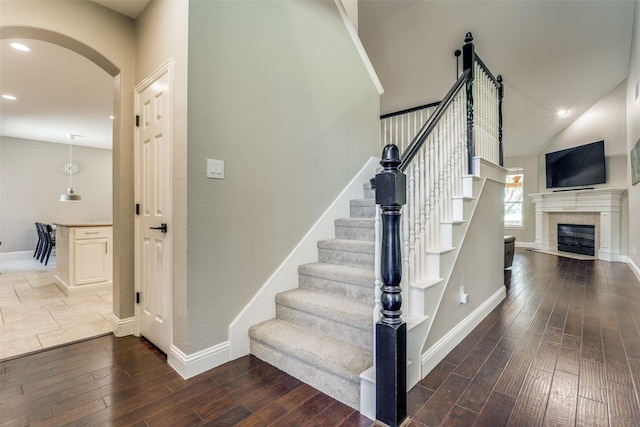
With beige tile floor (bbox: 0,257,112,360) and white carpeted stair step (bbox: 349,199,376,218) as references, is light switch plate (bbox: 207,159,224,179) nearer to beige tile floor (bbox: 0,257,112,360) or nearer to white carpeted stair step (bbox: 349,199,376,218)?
white carpeted stair step (bbox: 349,199,376,218)

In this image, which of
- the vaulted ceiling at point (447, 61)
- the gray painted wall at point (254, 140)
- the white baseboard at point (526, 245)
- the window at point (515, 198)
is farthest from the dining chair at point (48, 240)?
the white baseboard at point (526, 245)

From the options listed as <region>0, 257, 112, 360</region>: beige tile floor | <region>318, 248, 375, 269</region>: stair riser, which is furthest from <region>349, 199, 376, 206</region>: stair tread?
<region>0, 257, 112, 360</region>: beige tile floor

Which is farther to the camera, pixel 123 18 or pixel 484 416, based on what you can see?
pixel 123 18

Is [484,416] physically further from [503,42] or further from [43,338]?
[503,42]

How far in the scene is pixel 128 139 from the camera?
8.20ft

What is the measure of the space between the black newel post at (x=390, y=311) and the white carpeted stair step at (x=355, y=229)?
1.15m

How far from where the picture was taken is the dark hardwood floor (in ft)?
4.85

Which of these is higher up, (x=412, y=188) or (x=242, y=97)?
(x=242, y=97)

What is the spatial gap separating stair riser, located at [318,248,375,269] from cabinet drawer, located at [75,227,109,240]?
319 centimetres

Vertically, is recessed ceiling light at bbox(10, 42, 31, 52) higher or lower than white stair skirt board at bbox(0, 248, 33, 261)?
higher

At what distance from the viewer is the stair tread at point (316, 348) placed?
1.65 m

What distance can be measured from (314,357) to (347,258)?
94cm

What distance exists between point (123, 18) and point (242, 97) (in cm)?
137

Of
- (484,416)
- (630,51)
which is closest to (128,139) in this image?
(484,416)
